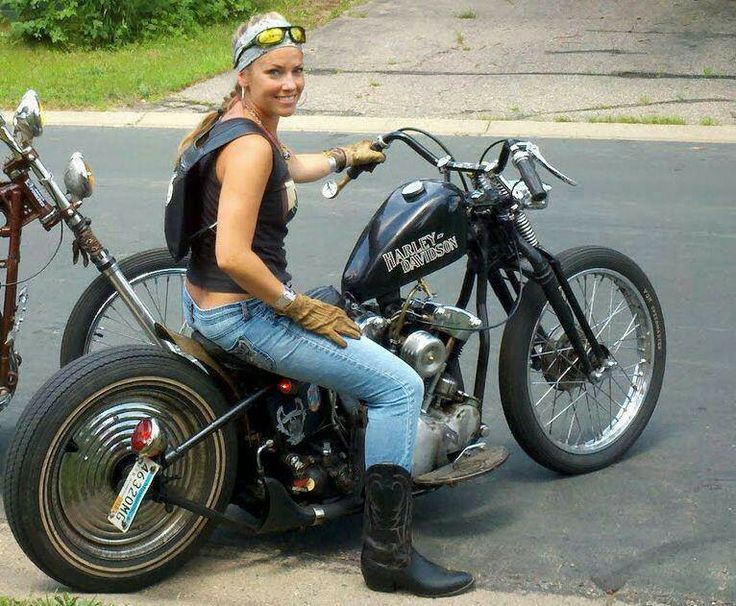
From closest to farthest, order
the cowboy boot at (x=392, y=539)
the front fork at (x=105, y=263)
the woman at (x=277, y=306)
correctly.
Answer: the woman at (x=277, y=306) → the cowboy boot at (x=392, y=539) → the front fork at (x=105, y=263)

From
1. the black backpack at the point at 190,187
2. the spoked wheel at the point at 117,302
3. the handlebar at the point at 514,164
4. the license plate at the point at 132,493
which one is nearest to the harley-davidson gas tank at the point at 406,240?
the handlebar at the point at 514,164

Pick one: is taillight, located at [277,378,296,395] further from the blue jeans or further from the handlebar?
the handlebar

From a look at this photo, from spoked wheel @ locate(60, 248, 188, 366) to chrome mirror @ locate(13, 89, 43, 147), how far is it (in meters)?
0.57

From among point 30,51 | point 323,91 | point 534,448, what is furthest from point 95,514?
point 30,51

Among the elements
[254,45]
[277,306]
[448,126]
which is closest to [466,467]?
[277,306]

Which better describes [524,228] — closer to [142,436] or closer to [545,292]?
[545,292]

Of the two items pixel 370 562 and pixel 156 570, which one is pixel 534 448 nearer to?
pixel 370 562

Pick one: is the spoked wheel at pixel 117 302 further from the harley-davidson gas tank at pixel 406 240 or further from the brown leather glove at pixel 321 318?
the brown leather glove at pixel 321 318

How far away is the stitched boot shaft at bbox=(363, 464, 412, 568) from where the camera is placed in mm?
3779

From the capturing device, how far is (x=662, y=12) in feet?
52.7

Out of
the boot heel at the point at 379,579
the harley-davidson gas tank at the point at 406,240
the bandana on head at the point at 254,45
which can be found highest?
the bandana on head at the point at 254,45

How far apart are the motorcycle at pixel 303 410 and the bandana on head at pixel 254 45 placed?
2.14 feet

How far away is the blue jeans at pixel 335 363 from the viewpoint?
3.67 meters

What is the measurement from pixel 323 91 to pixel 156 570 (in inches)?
353
